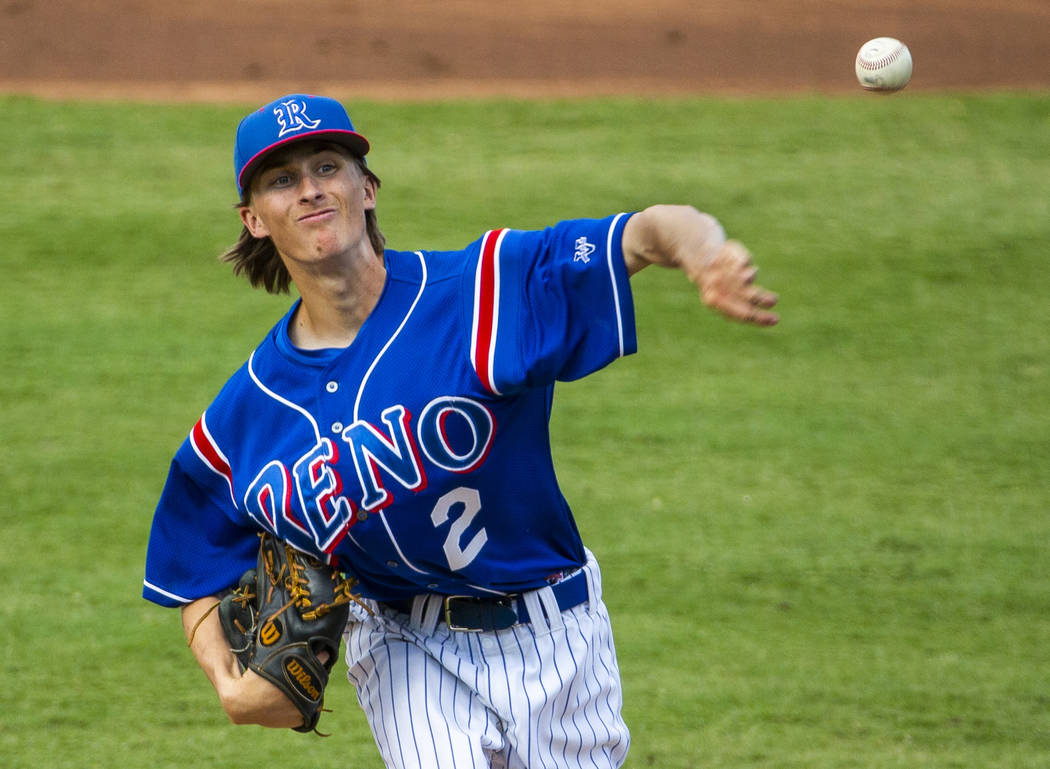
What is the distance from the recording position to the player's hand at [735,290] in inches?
92.7

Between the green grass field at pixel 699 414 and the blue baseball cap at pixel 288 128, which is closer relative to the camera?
the blue baseball cap at pixel 288 128

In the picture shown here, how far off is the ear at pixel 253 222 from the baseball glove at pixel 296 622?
2.17ft

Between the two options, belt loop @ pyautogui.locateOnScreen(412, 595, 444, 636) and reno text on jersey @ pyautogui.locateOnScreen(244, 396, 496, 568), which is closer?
reno text on jersey @ pyautogui.locateOnScreen(244, 396, 496, 568)

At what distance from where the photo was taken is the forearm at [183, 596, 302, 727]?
10.2 feet

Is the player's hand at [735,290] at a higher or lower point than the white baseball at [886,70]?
lower

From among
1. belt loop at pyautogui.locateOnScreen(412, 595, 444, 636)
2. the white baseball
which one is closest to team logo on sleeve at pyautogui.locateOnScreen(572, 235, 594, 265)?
belt loop at pyautogui.locateOnScreen(412, 595, 444, 636)

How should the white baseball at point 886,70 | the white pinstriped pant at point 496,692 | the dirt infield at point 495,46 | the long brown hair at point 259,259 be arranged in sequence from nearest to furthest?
the white pinstriped pant at point 496,692
the long brown hair at point 259,259
the white baseball at point 886,70
the dirt infield at point 495,46

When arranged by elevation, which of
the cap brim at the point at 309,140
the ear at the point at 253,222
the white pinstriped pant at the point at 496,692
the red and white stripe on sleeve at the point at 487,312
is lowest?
the white pinstriped pant at the point at 496,692

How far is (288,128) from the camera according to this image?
117 inches

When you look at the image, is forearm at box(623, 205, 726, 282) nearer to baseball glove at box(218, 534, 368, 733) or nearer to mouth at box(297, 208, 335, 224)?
mouth at box(297, 208, 335, 224)

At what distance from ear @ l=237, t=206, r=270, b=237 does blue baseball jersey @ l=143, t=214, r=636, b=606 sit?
8.0 inches

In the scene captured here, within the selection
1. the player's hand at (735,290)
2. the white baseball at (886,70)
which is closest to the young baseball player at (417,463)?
the player's hand at (735,290)

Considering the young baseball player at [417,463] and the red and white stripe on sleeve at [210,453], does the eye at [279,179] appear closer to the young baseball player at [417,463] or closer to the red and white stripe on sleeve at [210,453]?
the young baseball player at [417,463]

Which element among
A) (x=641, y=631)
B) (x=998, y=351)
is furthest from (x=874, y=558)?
(x=998, y=351)
